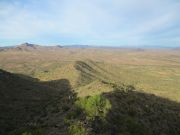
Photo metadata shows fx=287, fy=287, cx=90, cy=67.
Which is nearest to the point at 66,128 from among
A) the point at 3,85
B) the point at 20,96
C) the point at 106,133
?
the point at 106,133

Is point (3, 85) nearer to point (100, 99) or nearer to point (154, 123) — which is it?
point (100, 99)

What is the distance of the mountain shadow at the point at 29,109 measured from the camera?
2164 centimetres

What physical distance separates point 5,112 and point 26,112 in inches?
94.1

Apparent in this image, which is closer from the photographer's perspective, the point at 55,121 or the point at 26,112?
the point at 55,121

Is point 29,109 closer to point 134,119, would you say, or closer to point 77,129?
point 134,119

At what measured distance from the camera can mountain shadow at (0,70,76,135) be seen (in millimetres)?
21638

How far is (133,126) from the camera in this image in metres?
22.9

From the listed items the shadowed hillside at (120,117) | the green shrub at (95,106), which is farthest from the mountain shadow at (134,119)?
the green shrub at (95,106)

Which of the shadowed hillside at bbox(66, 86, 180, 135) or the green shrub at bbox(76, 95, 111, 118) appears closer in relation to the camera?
the shadowed hillside at bbox(66, 86, 180, 135)

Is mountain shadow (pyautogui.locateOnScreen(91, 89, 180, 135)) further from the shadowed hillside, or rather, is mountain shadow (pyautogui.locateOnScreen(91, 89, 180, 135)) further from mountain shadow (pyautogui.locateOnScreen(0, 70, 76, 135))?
mountain shadow (pyautogui.locateOnScreen(0, 70, 76, 135))

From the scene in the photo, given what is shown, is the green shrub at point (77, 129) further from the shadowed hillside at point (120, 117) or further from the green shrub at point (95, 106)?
the green shrub at point (95, 106)

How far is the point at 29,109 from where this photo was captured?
33.7m

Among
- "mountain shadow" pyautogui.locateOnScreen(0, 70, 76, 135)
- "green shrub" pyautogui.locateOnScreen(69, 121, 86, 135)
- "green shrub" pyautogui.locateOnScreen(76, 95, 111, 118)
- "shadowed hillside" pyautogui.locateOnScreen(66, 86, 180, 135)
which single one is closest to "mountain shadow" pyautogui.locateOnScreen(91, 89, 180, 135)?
"shadowed hillside" pyautogui.locateOnScreen(66, 86, 180, 135)

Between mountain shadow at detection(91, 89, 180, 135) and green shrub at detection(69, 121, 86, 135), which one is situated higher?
green shrub at detection(69, 121, 86, 135)
